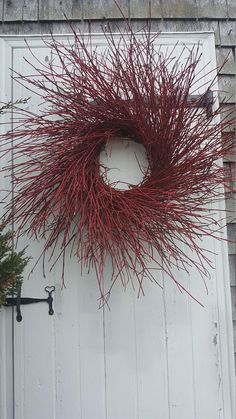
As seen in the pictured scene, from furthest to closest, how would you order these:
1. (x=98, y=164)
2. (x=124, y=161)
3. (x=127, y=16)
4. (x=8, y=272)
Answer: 1. (x=127, y=16)
2. (x=124, y=161)
3. (x=98, y=164)
4. (x=8, y=272)

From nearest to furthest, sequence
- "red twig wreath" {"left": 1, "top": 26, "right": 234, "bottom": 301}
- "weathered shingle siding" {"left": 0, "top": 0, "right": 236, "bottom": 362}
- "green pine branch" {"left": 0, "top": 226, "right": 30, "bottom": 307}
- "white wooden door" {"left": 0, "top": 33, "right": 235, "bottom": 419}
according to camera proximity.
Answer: "green pine branch" {"left": 0, "top": 226, "right": 30, "bottom": 307}, "red twig wreath" {"left": 1, "top": 26, "right": 234, "bottom": 301}, "white wooden door" {"left": 0, "top": 33, "right": 235, "bottom": 419}, "weathered shingle siding" {"left": 0, "top": 0, "right": 236, "bottom": 362}

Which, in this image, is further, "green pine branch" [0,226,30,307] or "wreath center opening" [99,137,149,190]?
"wreath center opening" [99,137,149,190]

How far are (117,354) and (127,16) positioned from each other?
57.5 inches

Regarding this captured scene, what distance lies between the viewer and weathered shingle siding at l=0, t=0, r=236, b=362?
5.85 feet

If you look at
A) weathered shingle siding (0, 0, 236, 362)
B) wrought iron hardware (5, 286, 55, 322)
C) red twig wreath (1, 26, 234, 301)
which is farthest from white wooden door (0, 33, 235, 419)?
weathered shingle siding (0, 0, 236, 362)

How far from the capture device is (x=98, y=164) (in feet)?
5.13

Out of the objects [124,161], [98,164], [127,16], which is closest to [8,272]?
[98,164]

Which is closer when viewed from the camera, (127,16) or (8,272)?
(8,272)

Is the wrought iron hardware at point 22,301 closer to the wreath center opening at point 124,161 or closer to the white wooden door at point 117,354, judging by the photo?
the white wooden door at point 117,354

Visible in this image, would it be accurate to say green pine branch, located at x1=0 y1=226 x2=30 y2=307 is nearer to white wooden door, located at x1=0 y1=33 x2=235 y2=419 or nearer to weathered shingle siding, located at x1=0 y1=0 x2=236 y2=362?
white wooden door, located at x1=0 y1=33 x2=235 y2=419

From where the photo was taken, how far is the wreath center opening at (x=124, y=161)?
166cm

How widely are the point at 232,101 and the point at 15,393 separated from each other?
1537mm

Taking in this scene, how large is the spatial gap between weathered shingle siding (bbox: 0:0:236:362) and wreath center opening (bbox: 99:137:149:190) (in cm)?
47

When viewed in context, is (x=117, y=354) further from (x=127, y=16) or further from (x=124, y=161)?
(x=127, y=16)
